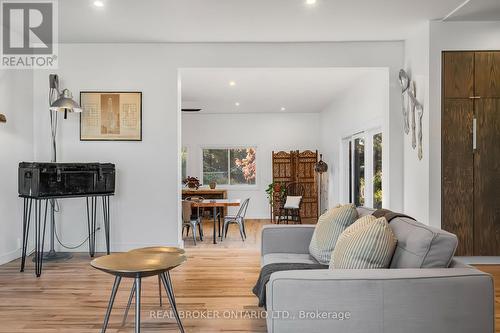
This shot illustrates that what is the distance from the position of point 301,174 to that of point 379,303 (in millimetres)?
7445

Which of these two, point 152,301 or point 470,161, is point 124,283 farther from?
point 470,161

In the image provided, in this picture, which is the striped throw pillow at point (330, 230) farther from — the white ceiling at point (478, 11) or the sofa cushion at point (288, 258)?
the white ceiling at point (478, 11)

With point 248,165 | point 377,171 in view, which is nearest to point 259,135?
point 248,165

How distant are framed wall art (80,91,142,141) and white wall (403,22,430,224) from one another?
332 centimetres

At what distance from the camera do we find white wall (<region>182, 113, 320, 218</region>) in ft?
31.0

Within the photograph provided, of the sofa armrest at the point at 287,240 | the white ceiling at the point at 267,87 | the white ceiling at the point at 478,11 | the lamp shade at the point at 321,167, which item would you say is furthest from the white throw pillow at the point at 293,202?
the sofa armrest at the point at 287,240

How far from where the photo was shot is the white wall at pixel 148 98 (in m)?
4.79

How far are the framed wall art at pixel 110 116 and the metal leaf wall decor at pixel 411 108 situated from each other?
322 cm

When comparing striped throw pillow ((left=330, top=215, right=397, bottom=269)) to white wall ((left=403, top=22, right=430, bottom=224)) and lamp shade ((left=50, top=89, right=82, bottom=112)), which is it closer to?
white wall ((left=403, top=22, right=430, bottom=224))

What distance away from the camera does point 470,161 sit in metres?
4.08

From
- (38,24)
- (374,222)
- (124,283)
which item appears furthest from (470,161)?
(38,24)

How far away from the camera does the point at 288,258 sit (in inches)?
111

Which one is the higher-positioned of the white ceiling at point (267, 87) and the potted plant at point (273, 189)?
the white ceiling at point (267, 87)

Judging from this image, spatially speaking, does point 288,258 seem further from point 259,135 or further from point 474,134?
point 259,135
